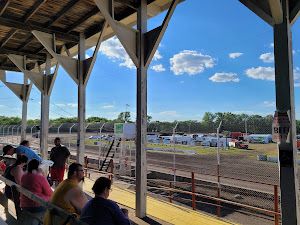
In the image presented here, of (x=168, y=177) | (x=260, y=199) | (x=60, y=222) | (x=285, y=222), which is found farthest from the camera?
(x=168, y=177)

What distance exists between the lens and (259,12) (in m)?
Answer: 2.83

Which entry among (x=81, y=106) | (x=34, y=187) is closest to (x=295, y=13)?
(x=34, y=187)

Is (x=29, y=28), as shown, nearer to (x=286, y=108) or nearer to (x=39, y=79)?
(x=39, y=79)

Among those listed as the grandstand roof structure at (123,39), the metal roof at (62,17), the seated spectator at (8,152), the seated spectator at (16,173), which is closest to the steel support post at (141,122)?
the grandstand roof structure at (123,39)

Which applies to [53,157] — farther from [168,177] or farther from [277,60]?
[168,177]

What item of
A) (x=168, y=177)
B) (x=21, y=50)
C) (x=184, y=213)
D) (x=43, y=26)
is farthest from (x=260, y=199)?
(x=21, y=50)

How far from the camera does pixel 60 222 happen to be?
81.0 inches

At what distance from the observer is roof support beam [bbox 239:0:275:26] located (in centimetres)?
277

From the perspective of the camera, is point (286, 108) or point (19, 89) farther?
point (19, 89)

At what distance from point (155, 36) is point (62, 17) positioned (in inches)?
107

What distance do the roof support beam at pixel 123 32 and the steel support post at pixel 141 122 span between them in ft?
0.32

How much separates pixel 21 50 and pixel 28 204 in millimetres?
6598

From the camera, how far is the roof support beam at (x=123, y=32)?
4.18 metres

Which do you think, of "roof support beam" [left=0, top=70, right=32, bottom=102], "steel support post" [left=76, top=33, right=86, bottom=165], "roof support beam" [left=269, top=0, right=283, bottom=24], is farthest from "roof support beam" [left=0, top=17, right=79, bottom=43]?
"roof support beam" [left=269, top=0, right=283, bottom=24]
